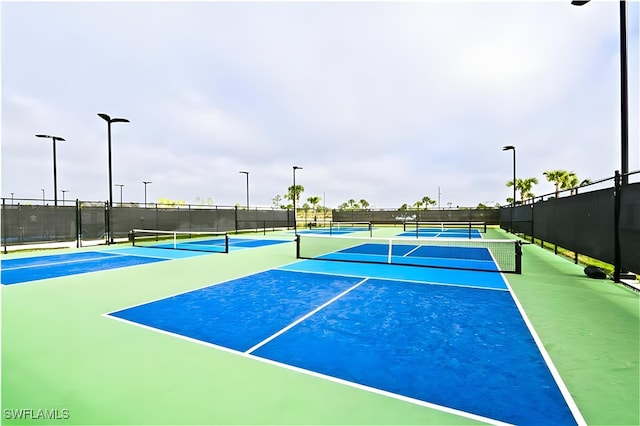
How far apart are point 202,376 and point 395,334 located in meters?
2.44

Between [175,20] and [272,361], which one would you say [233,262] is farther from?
[175,20]

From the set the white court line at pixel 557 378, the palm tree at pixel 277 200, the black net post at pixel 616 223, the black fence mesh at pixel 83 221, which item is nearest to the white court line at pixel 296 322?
the white court line at pixel 557 378

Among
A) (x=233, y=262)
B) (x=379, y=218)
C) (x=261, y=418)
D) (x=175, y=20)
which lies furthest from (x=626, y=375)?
(x=379, y=218)

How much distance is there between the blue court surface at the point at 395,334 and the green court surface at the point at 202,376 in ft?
0.69

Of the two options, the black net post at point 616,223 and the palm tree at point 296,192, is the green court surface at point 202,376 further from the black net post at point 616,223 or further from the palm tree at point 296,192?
the palm tree at point 296,192

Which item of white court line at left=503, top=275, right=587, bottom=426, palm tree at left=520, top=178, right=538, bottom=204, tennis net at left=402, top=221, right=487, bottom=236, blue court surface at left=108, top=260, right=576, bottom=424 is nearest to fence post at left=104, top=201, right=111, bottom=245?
blue court surface at left=108, top=260, right=576, bottom=424

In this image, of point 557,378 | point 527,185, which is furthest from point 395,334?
point 527,185

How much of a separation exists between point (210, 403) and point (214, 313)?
8.33 ft

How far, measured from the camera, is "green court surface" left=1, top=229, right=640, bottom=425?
7.39 ft

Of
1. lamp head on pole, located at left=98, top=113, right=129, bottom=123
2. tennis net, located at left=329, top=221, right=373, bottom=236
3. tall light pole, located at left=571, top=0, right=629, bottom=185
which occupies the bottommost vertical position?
tennis net, located at left=329, top=221, right=373, bottom=236

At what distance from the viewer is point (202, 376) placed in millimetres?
2812

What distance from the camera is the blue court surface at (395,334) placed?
2.50m

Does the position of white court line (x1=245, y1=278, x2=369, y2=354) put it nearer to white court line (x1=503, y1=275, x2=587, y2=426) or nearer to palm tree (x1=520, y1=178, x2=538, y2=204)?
white court line (x1=503, y1=275, x2=587, y2=426)

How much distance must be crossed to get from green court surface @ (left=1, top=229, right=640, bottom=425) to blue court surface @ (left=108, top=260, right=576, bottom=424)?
0.69 ft
